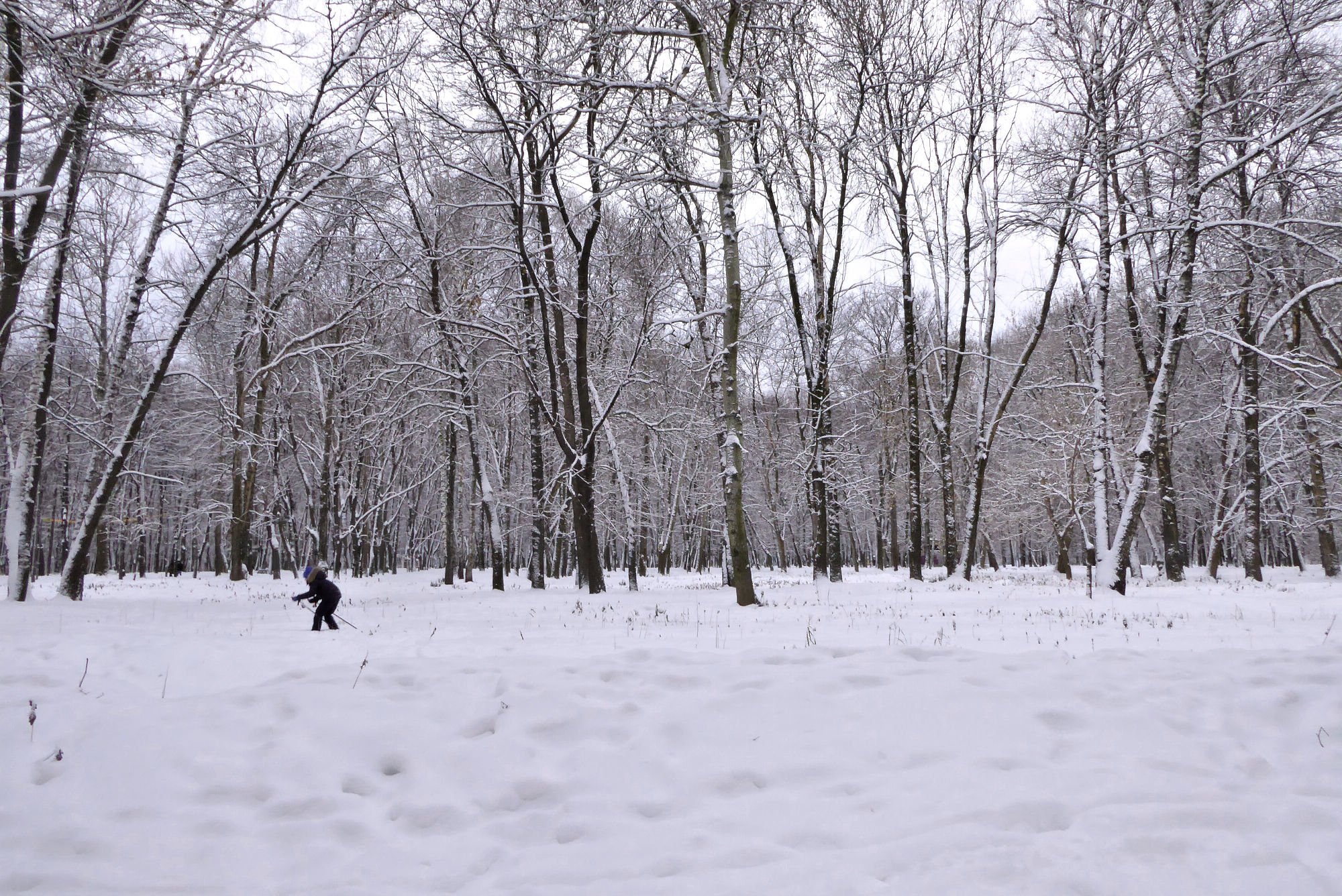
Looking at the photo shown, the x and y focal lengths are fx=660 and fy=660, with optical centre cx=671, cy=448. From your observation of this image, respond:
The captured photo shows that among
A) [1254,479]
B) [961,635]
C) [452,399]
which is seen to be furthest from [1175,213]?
[452,399]

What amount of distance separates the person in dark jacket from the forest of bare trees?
484cm

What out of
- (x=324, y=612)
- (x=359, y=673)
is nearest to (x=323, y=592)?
(x=324, y=612)

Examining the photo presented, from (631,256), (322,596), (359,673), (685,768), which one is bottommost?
(685,768)

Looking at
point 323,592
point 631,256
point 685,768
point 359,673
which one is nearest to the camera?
point 685,768

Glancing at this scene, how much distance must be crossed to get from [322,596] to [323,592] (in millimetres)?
68

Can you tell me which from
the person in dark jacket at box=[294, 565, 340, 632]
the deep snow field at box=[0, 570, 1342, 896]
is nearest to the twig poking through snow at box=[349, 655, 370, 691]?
the deep snow field at box=[0, 570, 1342, 896]

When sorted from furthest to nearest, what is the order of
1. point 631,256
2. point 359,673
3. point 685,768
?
point 631,256, point 359,673, point 685,768

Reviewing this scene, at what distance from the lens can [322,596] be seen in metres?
9.03

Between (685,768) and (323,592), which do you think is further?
(323,592)

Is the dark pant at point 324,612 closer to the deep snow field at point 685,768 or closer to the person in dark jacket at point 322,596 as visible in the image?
the person in dark jacket at point 322,596

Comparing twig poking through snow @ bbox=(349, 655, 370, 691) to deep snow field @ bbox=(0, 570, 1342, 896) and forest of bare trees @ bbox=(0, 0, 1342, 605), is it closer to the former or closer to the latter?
deep snow field @ bbox=(0, 570, 1342, 896)

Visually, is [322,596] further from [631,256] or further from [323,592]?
[631,256]

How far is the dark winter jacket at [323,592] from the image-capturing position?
8.95 m

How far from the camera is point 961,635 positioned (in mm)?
7520
